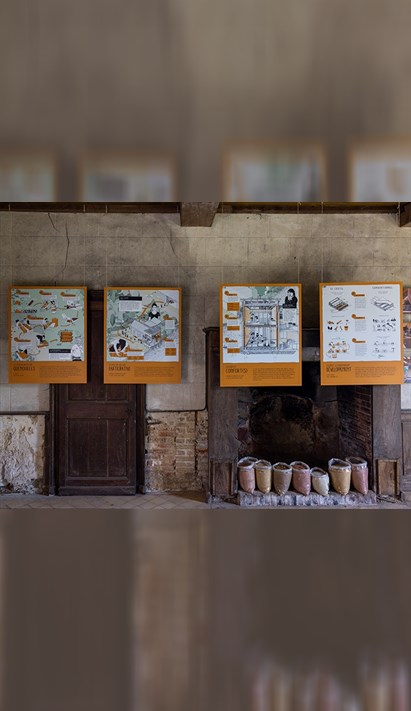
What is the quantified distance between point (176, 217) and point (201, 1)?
5.53 meters

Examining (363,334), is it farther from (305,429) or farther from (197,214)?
(197,214)

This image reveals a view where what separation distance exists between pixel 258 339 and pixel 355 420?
1.86 meters

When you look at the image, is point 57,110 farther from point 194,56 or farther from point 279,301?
point 279,301

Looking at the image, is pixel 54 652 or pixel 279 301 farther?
pixel 279 301

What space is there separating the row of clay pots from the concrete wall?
855 millimetres

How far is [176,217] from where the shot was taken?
549 cm

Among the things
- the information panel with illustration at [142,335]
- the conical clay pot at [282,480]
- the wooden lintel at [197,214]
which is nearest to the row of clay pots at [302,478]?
the conical clay pot at [282,480]

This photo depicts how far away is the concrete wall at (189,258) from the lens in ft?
17.7

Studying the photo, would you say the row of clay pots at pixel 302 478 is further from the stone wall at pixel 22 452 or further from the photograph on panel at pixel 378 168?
the photograph on panel at pixel 378 168

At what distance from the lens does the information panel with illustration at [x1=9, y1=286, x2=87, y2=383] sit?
5195 mm

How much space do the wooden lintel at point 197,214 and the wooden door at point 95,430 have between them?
4.97 feet

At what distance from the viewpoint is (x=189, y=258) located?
5457mm

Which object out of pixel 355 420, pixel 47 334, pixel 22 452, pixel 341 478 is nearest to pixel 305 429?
pixel 355 420

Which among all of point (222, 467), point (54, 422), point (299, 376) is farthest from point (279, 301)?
point (54, 422)
